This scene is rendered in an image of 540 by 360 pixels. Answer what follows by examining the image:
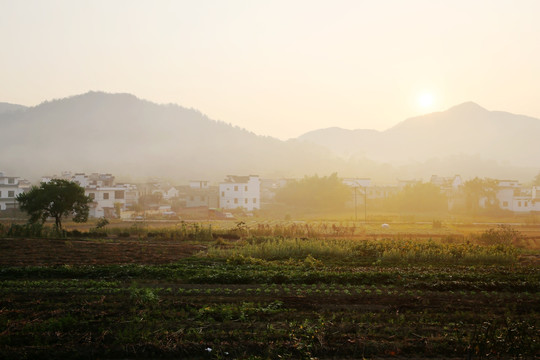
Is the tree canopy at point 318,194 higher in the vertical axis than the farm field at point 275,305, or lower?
higher

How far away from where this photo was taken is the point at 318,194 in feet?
231

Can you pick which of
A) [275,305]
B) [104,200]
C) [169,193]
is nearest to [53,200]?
[275,305]

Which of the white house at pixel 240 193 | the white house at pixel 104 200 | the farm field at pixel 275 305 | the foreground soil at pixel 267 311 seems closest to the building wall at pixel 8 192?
the white house at pixel 104 200

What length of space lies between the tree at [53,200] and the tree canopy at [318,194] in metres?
42.1

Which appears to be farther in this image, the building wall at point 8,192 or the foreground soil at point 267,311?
the building wall at point 8,192

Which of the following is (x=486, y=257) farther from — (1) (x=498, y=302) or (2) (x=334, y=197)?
(2) (x=334, y=197)

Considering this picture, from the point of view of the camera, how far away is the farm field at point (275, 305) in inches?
314

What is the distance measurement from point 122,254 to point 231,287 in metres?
9.05

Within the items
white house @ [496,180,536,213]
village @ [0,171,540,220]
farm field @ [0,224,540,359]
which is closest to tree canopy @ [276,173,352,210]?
village @ [0,171,540,220]

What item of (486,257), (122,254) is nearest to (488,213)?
(486,257)

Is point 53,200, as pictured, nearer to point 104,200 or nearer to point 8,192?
point 104,200

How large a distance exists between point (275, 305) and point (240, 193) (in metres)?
54.5

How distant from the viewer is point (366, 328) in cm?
903

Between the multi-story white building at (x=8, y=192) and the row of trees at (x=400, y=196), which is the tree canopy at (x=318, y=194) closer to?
the row of trees at (x=400, y=196)
